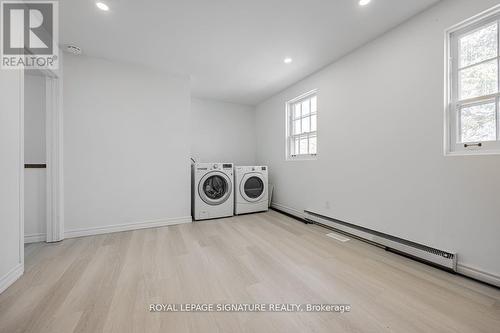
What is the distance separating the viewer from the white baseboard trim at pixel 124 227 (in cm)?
242

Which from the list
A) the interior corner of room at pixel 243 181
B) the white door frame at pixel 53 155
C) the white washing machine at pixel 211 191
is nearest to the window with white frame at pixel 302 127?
the interior corner of room at pixel 243 181

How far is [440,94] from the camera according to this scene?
167cm

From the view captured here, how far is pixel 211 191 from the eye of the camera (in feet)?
11.1

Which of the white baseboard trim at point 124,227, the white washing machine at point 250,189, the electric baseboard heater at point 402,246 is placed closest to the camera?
the electric baseboard heater at point 402,246

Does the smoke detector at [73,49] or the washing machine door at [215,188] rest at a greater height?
the smoke detector at [73,49]

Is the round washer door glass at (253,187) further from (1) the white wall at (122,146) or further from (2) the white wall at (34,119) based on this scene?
(2) the white wall at (34,119)

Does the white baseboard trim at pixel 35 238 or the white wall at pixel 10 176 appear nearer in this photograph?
the white wall at pixel 10 176

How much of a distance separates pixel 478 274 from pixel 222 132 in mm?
4101

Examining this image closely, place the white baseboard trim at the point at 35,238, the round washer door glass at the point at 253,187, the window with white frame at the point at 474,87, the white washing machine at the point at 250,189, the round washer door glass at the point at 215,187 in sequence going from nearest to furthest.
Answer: the window with white frame at the point at 474,87 → the white baseboard trim at the point at 35,238 → the round washer door glass at the point at 215,187 → the white washing machine at the point at 250,189 → the round washer door glass at the point at 253,187

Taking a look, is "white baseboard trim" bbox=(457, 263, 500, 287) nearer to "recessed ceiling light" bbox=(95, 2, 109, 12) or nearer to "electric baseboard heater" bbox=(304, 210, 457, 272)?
"electric baseboard heater" bbox=(304, 210, 457, 272)

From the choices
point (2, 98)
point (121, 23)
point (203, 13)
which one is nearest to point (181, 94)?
point (121, 23)

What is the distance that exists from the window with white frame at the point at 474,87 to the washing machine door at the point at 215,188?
111 inches

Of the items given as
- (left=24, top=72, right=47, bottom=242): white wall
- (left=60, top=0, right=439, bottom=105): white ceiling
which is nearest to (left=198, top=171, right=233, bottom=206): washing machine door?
(left=60, top=0, right=439, bottom=105): white ceiling

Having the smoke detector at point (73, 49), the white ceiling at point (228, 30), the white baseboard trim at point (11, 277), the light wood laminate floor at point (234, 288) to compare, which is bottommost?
the light wood laminate floor at point (234, 288)
